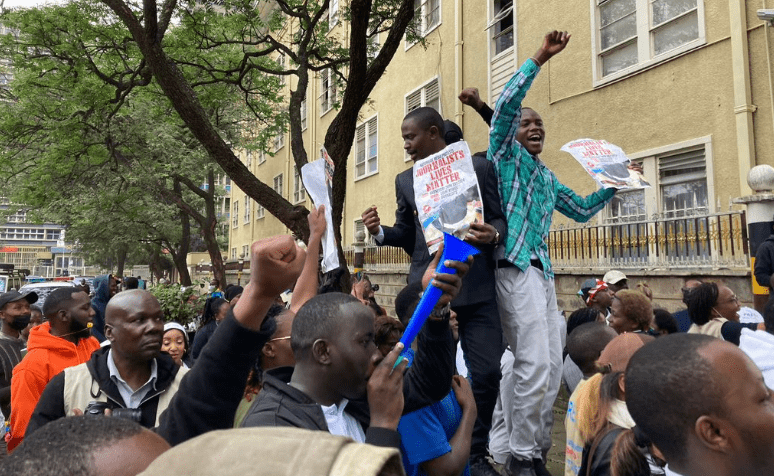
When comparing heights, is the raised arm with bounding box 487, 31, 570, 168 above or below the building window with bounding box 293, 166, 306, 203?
below

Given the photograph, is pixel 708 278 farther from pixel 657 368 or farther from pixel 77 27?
pixel 77 27

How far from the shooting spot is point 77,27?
1027cm

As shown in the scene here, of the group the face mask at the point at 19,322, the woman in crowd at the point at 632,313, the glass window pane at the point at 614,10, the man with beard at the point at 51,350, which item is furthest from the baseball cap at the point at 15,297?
the glass window pane at the point at 614,10

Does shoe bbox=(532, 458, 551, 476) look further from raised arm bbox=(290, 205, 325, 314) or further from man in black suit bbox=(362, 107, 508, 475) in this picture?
raised arm bbox=(290, 205, 325, 314)

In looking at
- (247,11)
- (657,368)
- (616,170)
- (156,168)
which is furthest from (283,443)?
(156,168)

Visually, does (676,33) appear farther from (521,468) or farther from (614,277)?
(521,468)

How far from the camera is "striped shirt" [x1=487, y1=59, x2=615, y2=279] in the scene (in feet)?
11.1

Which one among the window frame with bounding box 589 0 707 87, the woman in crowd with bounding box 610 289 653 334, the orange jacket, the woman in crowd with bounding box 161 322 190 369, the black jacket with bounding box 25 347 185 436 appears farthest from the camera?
the window frame with bounding box 589 0 707 87

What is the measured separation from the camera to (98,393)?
270 cm

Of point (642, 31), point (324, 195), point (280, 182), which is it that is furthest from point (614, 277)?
point (280, 182)

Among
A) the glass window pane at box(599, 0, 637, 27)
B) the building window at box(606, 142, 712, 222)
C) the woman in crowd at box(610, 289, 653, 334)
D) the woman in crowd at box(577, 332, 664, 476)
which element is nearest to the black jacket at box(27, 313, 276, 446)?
the woman in crowd at box(577, 332, 664, 476)

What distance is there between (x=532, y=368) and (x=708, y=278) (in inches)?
243

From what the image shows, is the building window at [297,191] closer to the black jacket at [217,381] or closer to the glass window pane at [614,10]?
the glass window pane at [614,10]

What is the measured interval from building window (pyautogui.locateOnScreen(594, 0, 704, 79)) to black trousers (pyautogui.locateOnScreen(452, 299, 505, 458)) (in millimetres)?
8624
